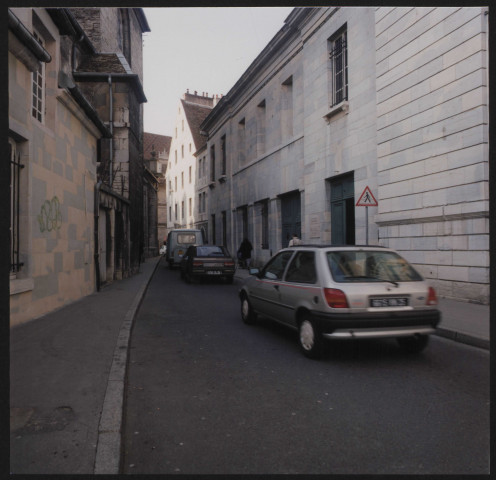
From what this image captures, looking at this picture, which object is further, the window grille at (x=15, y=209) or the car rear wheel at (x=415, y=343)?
the window grille at (x=15, y=209)

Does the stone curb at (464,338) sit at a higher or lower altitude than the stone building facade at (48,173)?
lower

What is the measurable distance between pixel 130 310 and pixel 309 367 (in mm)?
5199

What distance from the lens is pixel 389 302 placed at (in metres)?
5.43

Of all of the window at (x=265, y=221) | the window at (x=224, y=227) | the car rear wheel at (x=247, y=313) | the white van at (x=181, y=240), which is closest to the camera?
the car rear wheel at (x=247, y=313)

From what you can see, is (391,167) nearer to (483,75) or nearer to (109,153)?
(483,75)

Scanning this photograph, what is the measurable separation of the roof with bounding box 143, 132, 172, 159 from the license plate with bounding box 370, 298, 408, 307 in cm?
6100

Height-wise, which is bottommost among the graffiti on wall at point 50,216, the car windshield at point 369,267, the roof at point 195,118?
the car windshield at point 369,267

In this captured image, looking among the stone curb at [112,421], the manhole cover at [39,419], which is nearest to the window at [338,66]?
the stone curb at [112,421]

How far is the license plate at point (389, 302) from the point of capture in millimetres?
5383

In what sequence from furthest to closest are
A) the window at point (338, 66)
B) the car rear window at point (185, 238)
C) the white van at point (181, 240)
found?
the car rear window at point (185, 238), the white van at point (181, 240), the window at point (338, 66)

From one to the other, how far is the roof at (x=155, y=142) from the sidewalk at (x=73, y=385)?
192 ft

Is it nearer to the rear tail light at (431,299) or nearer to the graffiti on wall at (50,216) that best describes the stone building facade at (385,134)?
the rear tail light at (431,299)

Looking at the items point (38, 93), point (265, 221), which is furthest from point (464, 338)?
point (265, 221)

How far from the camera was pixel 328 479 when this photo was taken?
108 inches
